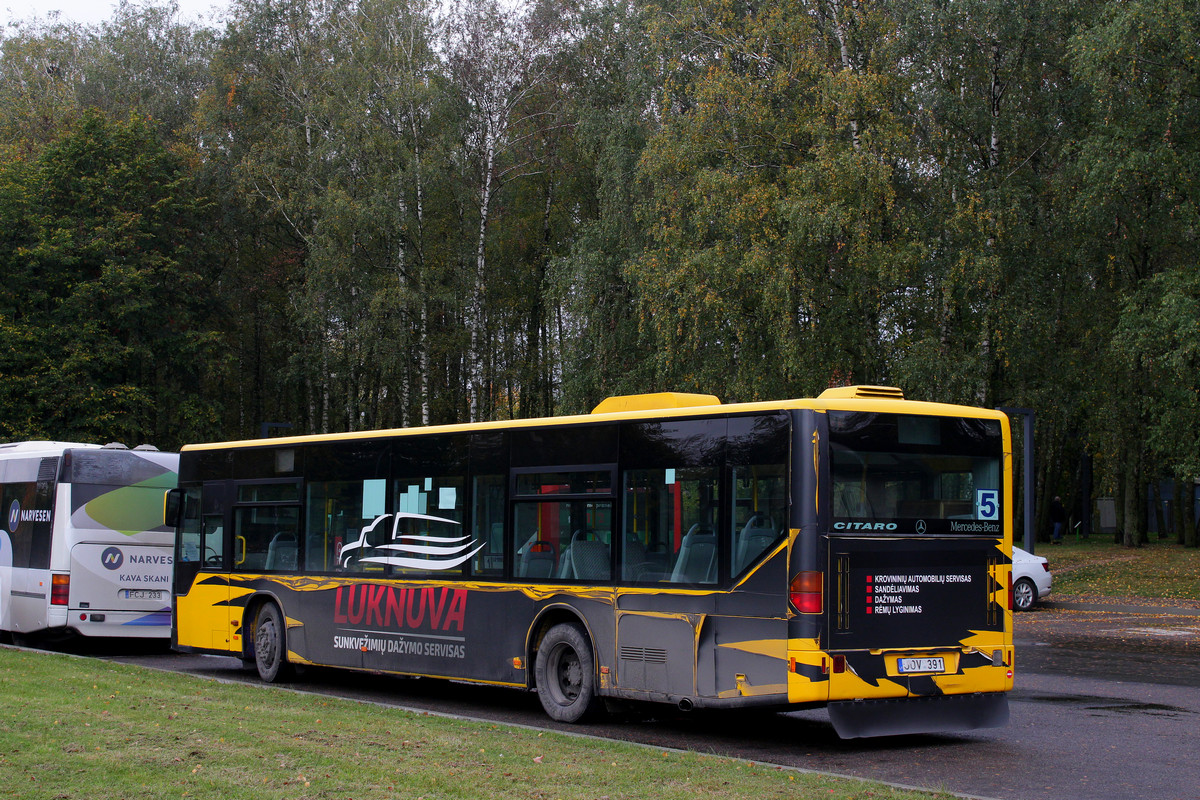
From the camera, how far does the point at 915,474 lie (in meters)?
10.0

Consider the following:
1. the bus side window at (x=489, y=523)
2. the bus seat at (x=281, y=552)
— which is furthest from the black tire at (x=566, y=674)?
the bus seat at (x=281, y=552)

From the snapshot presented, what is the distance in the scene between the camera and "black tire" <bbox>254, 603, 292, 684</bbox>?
1480cm

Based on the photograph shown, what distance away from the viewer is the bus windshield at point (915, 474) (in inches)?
380

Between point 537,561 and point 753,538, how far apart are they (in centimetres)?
272

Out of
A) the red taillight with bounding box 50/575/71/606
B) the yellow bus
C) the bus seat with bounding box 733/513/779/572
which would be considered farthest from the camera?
the red taillight with bounding box 50/575/71/606

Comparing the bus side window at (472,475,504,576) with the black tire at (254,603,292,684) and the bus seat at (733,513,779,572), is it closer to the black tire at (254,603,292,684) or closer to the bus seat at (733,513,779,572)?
the bus seat at (733,513,779,572)

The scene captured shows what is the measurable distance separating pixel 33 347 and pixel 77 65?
22.0 meters

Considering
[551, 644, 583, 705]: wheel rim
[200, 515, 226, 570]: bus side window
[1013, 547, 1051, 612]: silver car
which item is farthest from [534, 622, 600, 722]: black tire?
[1013, 547, 1051, 612]: silver car

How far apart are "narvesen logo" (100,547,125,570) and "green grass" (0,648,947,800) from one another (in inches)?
296

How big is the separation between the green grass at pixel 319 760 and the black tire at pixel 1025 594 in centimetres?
1788

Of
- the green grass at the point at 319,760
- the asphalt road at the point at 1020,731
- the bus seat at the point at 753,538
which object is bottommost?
the asphalt road at the point at 1020,731

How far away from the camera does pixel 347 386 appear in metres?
47.3

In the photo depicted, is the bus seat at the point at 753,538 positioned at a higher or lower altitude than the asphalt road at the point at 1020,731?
higher

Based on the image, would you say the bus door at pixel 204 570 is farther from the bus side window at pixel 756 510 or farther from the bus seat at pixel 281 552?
the bus side window at pixel 756 510
